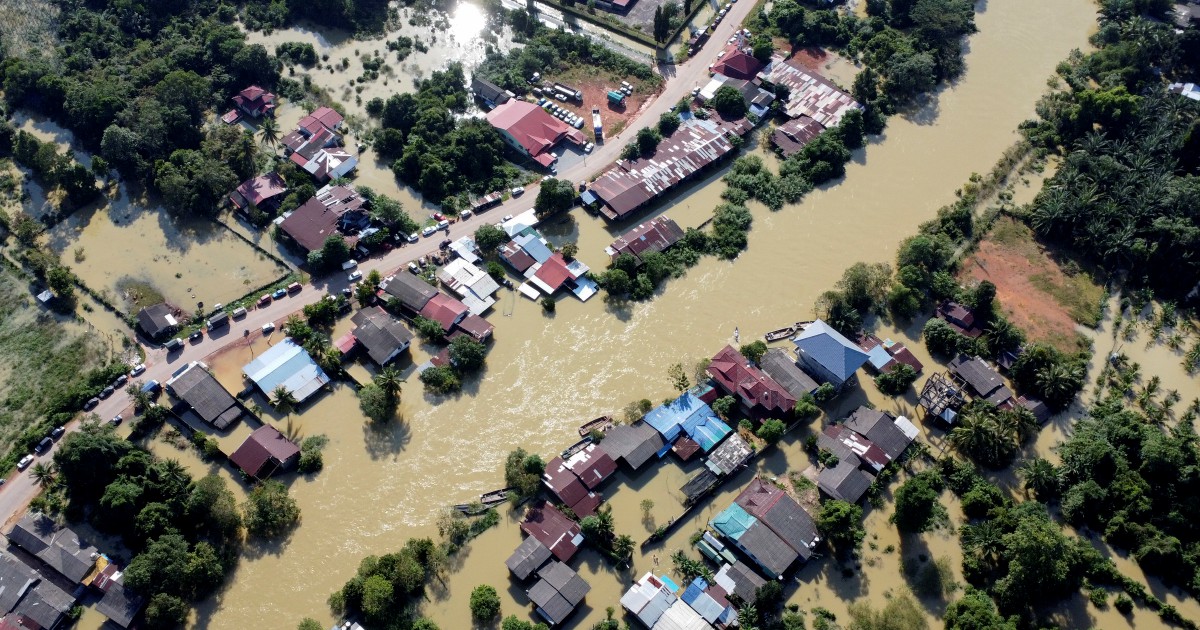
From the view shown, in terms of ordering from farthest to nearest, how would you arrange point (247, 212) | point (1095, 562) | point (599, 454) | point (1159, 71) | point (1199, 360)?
point (1159, 71) → point (247, 212) → point (1199, 360) → point (599, 454) → point (1095, 562)

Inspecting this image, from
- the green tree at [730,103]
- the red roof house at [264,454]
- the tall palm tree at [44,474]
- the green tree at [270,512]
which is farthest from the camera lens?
the green tree at [730,103]

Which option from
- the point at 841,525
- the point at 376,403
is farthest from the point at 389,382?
the point at 841,525

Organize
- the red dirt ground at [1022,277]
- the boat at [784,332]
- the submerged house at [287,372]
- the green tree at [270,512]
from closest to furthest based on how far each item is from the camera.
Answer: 1. the green tree at [270,512]
2. the submerged house at [287,372]
3. the boat at [784,332]
4. the red dirt ground at [1022,277]

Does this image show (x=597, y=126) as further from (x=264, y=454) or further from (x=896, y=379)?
(x=264, y=454)

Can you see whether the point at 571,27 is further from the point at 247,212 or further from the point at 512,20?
the point at 247,212

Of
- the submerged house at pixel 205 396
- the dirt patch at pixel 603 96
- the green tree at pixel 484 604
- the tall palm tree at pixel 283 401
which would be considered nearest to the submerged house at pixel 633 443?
the green tree at pixel 484 604

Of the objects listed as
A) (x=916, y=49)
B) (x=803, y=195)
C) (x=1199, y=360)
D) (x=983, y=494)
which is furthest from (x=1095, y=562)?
(x=916, y=49)

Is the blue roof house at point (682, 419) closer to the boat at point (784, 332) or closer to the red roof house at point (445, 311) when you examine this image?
the boat at point (784, 332)
